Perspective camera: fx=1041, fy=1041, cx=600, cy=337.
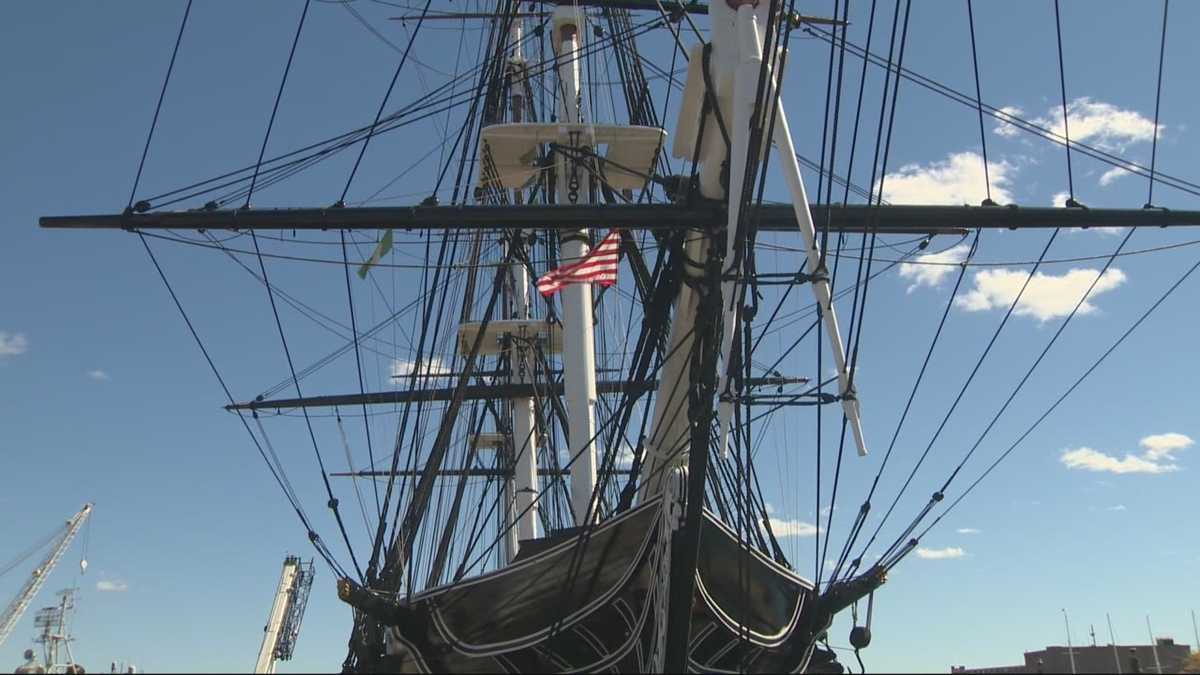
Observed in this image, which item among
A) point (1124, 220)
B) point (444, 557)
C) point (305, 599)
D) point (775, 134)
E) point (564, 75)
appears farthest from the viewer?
point (305, 599)

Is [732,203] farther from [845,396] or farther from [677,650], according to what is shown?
[677,650]

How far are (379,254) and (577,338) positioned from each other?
3.09 metres

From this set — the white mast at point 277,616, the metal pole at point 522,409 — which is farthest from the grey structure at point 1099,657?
the white mast at point 277,616

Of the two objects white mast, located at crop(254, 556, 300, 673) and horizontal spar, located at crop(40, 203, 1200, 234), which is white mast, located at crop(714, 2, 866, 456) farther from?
white mast, located at crop(254, 556, 300, 673)

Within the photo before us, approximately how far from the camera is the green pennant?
11617mm

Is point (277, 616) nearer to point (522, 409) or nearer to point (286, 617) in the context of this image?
point (286, 617)

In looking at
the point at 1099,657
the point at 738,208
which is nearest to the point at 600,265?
the point at 738,208

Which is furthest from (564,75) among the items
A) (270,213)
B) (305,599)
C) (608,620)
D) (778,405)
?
(305,599)

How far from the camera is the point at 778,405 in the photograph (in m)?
8.91

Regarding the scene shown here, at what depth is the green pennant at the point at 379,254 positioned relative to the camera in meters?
11.6

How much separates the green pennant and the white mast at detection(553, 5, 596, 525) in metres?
2.94

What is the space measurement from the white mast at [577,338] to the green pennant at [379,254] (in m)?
2.94

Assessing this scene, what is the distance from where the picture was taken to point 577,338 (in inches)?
541

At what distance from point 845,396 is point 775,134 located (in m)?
2.21
